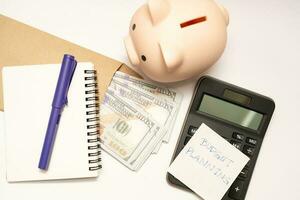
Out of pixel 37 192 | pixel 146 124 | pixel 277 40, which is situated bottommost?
pixel 37 192

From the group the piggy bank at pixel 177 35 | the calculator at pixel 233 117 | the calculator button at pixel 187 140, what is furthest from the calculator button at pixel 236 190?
the piggy bank at pixel 177 35

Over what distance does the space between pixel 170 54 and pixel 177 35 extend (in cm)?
3

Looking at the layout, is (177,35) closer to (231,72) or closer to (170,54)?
(170,54)

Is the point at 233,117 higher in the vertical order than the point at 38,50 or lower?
lower

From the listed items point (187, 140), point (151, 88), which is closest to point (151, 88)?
point (151, 88)

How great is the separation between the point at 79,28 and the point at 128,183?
0.27 metres

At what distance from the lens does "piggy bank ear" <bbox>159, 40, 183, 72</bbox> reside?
0.45 metres

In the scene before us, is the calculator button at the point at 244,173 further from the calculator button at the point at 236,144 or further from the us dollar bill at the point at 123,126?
the us dollar bill at the point at 123,126

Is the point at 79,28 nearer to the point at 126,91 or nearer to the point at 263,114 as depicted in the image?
the point at 126,91

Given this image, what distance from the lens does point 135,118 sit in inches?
22.0

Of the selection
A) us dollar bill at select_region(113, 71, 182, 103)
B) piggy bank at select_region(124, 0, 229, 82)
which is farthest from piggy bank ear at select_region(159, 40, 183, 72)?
us dollar bill at select_region(113, 71, 182, 103)

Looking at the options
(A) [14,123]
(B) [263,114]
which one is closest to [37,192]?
(A) [14,123]

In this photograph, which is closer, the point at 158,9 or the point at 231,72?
the point at 158,9

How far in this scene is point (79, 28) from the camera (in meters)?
0.57
